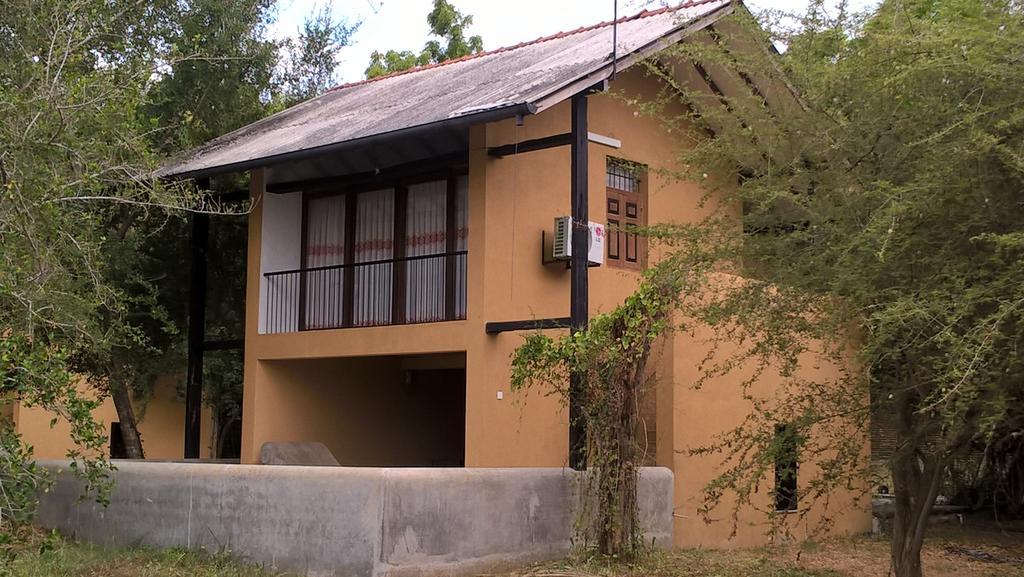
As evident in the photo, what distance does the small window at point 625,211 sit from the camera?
14602mm

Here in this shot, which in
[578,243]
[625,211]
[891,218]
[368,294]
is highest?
[625,211]

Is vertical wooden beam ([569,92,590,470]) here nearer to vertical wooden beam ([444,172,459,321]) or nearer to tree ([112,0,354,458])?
vertical wooden beam ([444,172,459,321])

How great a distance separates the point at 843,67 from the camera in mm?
9016

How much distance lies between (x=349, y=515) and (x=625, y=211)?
6569 millimetres

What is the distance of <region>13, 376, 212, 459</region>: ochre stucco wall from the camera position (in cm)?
2030

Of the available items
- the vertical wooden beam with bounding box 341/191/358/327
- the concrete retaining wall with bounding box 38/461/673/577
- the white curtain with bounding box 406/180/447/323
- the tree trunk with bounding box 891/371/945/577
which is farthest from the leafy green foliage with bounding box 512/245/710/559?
the vertical wooden beam with bounding box 341/191/358/327

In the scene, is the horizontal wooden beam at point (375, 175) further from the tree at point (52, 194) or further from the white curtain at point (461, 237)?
the tree at point (52, 194)

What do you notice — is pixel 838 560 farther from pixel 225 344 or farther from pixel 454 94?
pixel 225 344

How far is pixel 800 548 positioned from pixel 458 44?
19569mm

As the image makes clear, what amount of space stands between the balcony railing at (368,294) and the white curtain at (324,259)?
13 mm

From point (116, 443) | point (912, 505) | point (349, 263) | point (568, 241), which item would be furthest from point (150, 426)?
point (912, 505)

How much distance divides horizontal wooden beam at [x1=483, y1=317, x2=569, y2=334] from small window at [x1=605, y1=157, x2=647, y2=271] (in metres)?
2.35

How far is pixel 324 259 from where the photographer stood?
15.3m

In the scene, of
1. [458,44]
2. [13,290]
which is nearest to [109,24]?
[13,290]
